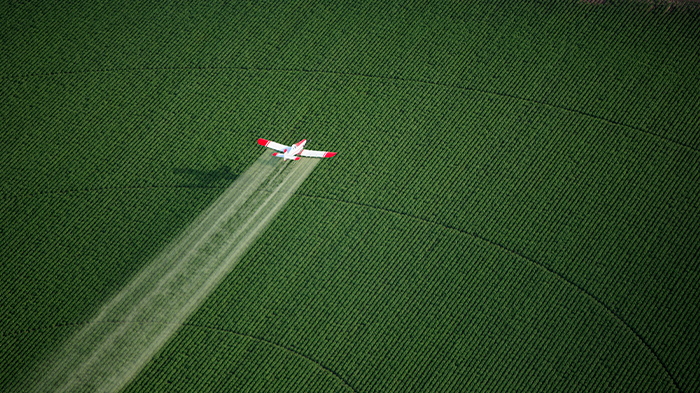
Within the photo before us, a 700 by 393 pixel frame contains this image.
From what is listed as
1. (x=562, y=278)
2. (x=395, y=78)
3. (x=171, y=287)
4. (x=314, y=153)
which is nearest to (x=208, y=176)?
(x=314, y=153)

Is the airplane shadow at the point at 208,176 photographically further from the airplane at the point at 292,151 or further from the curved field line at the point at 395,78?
the curved field line at the point at 395,78

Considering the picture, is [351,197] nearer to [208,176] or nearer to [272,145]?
[272,145]

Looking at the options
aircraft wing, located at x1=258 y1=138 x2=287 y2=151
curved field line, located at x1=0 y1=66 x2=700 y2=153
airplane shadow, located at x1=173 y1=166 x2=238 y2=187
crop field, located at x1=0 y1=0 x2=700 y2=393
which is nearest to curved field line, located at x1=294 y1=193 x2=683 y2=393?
crop field, located at x1=0 y1=0 x2=700 y2=393

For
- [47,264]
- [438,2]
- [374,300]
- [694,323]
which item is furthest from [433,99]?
[47,264]

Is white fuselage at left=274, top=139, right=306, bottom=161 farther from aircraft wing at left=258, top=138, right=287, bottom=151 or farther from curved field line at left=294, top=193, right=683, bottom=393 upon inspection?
curved field line at left=294, top=193, right=683, bottom=393

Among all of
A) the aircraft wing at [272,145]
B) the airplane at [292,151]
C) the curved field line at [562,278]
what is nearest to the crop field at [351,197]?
the curved field line at [562,278]

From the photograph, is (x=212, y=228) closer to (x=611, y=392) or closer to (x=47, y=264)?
(x=47, y=264)
